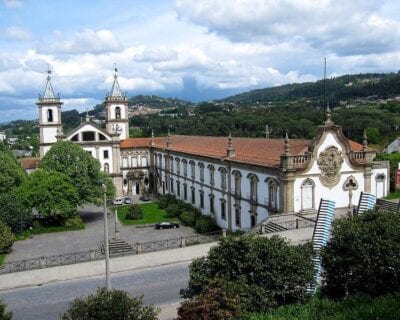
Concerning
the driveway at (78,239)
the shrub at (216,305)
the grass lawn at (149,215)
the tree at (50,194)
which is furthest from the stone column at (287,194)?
the tree at (50,194)

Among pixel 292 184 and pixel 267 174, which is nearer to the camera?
pixel 292 184

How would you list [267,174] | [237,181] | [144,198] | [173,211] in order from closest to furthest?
1. [267,174]
2. [237,181]
3. [173,211]
4. [144,198]

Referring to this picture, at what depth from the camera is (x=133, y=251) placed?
3353cm

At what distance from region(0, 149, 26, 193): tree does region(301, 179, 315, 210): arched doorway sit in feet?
97.9

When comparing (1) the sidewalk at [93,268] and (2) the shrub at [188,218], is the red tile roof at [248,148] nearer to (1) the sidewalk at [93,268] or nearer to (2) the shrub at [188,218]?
(2) the shrub at [188,218]

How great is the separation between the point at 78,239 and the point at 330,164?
23.0 meters

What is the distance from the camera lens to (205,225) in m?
45.6

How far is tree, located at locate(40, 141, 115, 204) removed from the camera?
1960 inches

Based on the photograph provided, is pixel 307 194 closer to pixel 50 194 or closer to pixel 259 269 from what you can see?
pixel 259 269

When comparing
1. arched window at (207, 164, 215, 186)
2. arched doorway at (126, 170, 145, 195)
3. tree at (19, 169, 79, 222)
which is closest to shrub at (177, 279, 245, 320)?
arched window at (207, 164, 215, 186)

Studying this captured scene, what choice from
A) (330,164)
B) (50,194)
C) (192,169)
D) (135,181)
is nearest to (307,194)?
(330,164)

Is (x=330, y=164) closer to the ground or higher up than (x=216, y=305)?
higher up

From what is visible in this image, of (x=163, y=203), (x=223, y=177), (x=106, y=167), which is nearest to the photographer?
(x=223, y=177)

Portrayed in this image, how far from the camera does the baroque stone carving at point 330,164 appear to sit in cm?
3688
